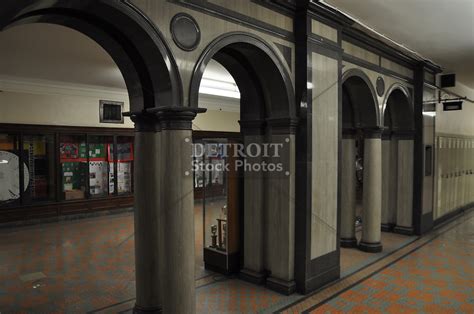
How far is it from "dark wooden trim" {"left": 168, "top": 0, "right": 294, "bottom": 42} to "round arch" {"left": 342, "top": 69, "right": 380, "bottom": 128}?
6.44 feet

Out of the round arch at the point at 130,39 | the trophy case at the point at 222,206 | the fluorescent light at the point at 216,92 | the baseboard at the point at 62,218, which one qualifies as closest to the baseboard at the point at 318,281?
the trophy case at the point at 222,206

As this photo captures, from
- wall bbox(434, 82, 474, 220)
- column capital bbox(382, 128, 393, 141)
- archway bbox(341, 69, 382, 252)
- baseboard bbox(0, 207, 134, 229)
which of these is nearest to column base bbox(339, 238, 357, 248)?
archway bbox(341, 69, 382, 252)

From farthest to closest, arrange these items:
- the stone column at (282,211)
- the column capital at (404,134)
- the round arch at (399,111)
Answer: the column capital at (404,134)
the round arch at (399,111)
the stone column at (282,211)

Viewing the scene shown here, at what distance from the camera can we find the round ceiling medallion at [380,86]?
625 centimetres

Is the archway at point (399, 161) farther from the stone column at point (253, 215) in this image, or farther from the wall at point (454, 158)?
the stone column at point (253, 215)

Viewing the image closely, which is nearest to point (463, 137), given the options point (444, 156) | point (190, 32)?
point (444, 156)

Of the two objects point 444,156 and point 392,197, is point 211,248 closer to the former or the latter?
point 392,197

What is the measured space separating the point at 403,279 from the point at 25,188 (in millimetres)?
8330

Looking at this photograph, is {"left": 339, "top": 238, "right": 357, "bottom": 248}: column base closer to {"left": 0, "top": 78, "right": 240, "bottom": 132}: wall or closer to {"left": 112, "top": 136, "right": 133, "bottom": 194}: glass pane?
{"left": 112, "top": 136, "right": 133, "bottom": 194}: glass pane

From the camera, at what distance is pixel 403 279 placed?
5117 mm

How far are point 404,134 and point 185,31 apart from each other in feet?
19.3

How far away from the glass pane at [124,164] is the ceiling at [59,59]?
1572 millimetres

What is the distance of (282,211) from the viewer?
4.55m

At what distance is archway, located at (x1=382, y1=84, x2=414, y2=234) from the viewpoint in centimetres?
746
